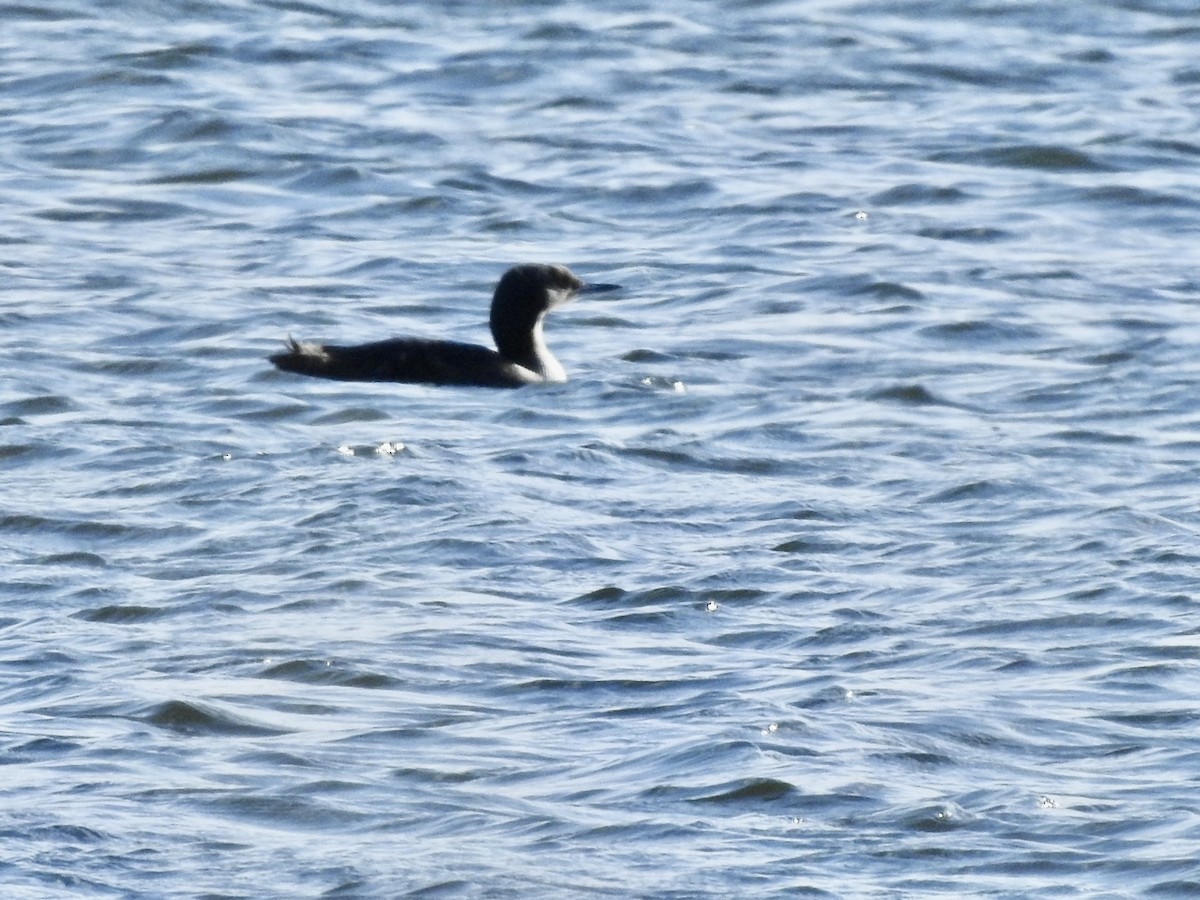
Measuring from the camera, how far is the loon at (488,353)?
37.2 feet

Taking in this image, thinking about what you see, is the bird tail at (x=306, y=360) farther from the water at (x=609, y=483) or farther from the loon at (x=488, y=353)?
the water at (x=609, y=483)

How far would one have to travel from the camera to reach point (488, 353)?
11.8 m

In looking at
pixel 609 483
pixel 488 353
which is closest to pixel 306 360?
pixel 488 353

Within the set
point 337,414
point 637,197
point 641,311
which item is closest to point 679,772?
point 337,414

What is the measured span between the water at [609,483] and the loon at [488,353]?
134 mm

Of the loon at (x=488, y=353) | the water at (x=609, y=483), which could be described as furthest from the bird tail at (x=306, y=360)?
the water at (x=609, y=483)

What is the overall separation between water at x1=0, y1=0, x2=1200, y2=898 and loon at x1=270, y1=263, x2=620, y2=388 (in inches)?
5.3

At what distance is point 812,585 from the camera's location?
8484mm

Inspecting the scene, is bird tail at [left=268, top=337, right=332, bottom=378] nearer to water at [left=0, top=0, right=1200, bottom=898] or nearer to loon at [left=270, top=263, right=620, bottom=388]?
loon at [left=270, top=263, right=620, bottom=388]

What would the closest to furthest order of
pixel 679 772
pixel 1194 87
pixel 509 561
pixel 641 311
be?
1. pixel 679 772
2. pixel 509 561
3. pixel 641 311
4. pixel 1194 87

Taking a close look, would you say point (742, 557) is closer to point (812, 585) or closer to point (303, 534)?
point (812, 585)

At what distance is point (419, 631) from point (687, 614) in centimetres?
78

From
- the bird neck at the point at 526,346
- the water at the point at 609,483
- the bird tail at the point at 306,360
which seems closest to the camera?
the water at the point at 609,483

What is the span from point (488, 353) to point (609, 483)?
201 centimetres
